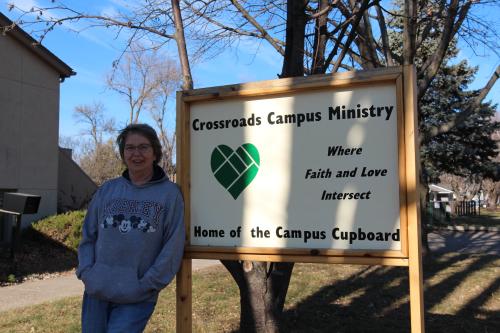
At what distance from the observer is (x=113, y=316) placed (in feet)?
8.82

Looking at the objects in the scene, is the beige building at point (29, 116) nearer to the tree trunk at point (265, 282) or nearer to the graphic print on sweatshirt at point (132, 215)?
the tree trunk at point (265, 282)

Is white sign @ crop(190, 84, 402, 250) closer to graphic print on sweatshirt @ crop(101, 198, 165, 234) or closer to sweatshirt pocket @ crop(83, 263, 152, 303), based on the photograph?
graphic print on sweatshirt @ crop(101, 198, 165, 234)

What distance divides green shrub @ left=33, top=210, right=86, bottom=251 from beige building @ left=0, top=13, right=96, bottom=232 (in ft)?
2.47

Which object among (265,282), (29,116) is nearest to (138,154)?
(265,282)

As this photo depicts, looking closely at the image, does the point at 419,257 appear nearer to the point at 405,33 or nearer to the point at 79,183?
the point at 405,33

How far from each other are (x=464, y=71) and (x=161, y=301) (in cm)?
1977

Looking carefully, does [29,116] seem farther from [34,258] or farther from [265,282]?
[265,282]

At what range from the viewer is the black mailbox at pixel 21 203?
803cm

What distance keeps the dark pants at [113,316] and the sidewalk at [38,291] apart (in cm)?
403

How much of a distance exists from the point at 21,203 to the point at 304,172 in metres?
6.60

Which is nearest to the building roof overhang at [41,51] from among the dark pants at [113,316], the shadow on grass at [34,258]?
the shadow on grass at [34,258]

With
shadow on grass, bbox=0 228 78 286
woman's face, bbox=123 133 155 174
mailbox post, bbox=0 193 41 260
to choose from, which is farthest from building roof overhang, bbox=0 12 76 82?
woman's face, bbox=123 133 155 174

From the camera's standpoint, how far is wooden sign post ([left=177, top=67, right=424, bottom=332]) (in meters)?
2.62

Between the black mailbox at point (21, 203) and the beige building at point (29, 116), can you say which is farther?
the beige building at point (29, 116)
